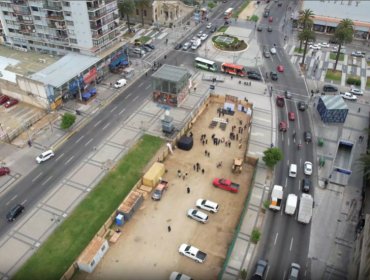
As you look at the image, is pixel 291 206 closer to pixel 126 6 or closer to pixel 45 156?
pixel 45 156

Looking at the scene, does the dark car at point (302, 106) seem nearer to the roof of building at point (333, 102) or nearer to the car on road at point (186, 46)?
the roof of building at point (333, 102)

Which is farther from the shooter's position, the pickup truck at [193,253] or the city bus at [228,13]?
the city bus at [228,13]

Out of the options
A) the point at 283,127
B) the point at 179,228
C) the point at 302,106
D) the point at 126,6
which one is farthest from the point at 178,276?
the point at 126,6

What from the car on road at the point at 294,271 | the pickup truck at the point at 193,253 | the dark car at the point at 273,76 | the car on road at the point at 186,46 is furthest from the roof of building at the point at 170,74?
the car on road at the point at 294,271

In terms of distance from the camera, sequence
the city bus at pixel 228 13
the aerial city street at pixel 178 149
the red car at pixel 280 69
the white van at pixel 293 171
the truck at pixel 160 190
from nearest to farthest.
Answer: the aerial city street at pixel 178 149
the truck at pixel 160 190
the white van at pixel 293 171
the red car at pixel 280 69
the city bus at pixel 228 13

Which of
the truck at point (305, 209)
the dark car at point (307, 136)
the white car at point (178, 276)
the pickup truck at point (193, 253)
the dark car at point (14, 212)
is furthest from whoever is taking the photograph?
the dark car at point (307, 136)

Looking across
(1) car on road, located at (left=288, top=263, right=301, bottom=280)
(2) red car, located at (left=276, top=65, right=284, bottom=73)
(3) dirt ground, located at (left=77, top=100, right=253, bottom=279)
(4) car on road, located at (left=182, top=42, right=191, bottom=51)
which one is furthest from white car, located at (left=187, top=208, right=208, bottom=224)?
(4) car on road, located at (left=182, top=42, right=191, bottom=51)

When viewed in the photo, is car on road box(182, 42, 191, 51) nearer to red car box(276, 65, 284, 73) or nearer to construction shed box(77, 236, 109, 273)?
red car box(276, 65, 284, 73)
